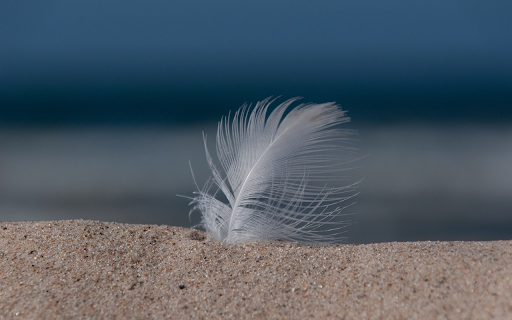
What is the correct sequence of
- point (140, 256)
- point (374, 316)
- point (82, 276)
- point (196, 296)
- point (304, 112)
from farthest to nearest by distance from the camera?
point (304, 112)
point (140, 256)
point (82, 276)
point (196, 296)
point (374, 316)

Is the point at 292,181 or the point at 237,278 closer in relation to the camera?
the point at 237,278

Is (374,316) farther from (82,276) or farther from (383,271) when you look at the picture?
(82,276)

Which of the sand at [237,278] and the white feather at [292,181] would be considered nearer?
the sand at [237,278]

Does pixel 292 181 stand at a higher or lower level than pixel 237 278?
higher

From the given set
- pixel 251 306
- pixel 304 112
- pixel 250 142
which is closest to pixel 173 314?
pixel 251 306

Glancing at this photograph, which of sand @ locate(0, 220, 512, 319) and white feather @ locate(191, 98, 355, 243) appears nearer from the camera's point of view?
sand @ locate(0, 220, 512, 319)
